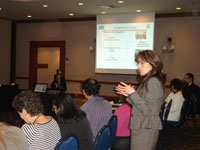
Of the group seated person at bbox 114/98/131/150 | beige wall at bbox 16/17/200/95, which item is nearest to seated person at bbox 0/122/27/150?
seated person at bbox 114/98/131/150

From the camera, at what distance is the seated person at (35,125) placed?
70.5 inches

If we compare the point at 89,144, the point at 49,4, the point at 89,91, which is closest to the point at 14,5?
the point at 49,4

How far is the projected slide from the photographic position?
8.73m

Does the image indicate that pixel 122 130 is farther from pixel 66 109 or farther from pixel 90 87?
pixel 66 109

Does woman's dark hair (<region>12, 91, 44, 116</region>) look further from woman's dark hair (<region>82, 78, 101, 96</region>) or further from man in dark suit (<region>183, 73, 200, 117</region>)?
man in dark suit (<region>183, 73, 200, 117</region>)

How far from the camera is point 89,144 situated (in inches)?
91.8

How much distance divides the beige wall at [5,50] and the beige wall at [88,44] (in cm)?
43

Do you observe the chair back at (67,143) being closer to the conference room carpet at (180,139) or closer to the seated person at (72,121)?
the seated person at (72,121)

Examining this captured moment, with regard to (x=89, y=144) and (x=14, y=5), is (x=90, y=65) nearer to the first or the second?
(x=14, y=5)

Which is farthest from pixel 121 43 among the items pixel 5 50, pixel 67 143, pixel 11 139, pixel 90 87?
pixel 11 139

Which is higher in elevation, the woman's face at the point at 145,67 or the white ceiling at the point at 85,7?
the white ceiling at the point at 85,7

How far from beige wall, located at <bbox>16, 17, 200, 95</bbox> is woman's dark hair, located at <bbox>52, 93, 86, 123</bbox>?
7.05 meters

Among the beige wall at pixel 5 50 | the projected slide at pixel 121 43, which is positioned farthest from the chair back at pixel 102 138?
the beige wall at pixel 5 50

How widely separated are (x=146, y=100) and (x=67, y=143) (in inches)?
28.0
